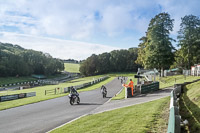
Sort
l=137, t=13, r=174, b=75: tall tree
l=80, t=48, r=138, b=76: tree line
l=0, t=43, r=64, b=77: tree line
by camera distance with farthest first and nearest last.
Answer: l=80, t=48, r=138, b=76: tree line, l=0, t=43, r=64, b=77: tree line, l=137, t=13, r=174, b=75: tall tree

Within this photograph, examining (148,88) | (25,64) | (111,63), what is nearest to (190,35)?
(148,88)

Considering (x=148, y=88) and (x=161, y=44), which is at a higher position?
(x=161, y=44)

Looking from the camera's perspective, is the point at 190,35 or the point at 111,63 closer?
the point at 190,35

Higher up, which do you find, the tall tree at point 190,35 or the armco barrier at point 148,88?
the tall tree at point 190,35

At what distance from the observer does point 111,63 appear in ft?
385

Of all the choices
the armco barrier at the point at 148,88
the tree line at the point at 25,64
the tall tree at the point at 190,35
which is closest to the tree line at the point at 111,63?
the tree line at the point at 25,64

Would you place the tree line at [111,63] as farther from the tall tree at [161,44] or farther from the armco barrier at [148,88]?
the armco barrier at [148,88]

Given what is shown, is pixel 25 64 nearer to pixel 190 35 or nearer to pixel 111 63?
pixel 111 63

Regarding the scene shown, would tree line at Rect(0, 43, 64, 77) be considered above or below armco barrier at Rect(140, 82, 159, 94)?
above

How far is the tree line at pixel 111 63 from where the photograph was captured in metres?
112

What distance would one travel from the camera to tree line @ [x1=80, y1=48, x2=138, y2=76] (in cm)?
11244

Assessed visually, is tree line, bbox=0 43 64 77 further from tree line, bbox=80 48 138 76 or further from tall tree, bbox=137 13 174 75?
tall tree, bbox=137 13 174 75

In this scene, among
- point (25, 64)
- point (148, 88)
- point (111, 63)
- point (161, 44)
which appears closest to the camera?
point (148, 88)

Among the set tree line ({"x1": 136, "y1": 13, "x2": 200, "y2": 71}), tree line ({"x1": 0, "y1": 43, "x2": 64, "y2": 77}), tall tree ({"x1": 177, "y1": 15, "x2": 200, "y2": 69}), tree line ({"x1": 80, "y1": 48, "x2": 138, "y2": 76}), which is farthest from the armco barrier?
tree line ({"x1": 80, "y1": 48, "x2": 138, "y2": 76})
